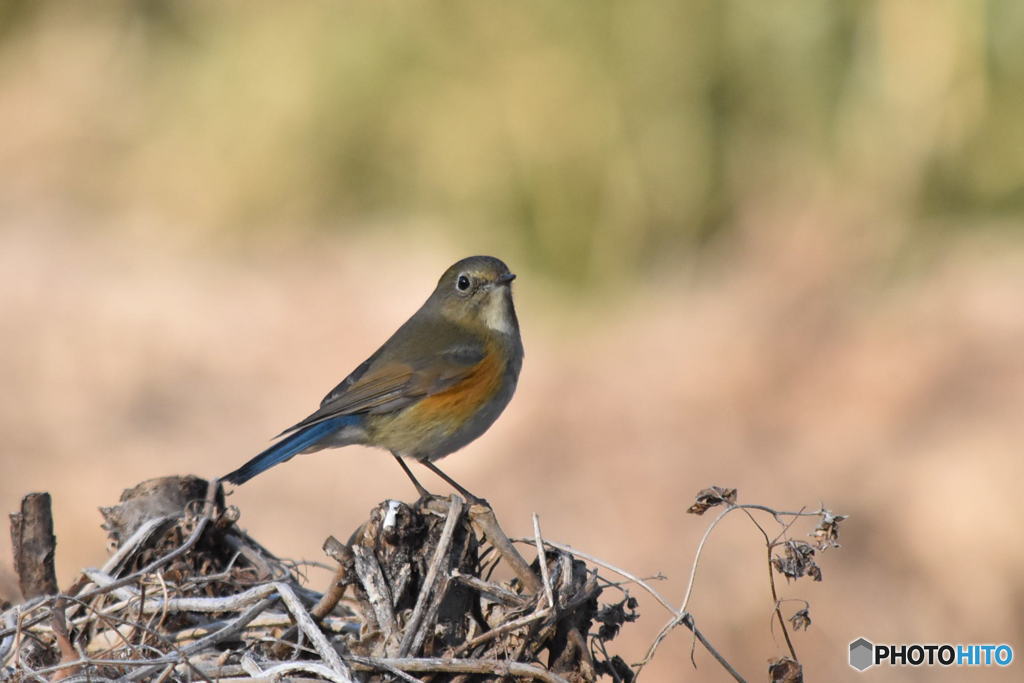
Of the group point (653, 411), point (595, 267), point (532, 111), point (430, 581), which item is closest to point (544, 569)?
point (430, 581)

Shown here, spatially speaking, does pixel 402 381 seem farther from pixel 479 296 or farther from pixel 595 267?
pixel 595 267

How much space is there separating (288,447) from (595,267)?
5.07 m

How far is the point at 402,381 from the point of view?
4.58 meters

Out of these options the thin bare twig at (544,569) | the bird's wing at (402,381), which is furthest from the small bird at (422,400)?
the thin bare twig at (544,569)

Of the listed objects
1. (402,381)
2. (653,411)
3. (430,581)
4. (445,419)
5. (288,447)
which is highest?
(653,411)

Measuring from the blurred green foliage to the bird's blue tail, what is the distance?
4773mm

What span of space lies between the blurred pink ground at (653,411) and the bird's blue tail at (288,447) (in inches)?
101

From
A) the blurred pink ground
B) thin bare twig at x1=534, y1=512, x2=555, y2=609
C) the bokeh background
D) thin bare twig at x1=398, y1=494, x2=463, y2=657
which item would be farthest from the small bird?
the blurred pink ground

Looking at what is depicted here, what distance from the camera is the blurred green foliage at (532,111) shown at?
324 inches

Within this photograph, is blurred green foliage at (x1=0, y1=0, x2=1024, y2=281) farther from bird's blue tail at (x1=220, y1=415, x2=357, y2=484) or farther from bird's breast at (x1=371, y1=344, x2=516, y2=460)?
bird's blue tail at (x1=220, y1=415, x2=357, y2=484)

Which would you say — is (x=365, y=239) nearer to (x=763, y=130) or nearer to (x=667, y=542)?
(x=763, y=130)

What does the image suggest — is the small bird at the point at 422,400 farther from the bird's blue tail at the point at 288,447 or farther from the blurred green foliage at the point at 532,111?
the blurred green foliage at the point at 532,111

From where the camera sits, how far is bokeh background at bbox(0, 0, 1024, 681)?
684 centimetres

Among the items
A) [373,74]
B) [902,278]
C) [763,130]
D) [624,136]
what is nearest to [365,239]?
[373,74]
